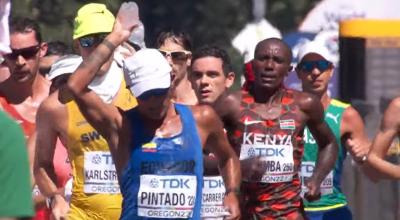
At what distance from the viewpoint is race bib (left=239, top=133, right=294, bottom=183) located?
11.7m

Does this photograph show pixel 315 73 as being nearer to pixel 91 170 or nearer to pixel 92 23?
pixel 92 23

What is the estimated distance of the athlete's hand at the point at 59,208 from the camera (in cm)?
1114

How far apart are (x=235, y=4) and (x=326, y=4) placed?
13.4 m

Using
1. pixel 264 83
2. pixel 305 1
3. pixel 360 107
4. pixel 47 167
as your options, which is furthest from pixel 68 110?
pixel 305 1

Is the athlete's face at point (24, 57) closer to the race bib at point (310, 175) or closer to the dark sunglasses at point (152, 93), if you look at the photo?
the race bib at point (310, 175)

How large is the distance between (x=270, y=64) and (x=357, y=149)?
1.56 metres

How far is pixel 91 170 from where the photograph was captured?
1138cm

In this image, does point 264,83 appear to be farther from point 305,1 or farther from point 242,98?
point 305,1

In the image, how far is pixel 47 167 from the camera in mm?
11664

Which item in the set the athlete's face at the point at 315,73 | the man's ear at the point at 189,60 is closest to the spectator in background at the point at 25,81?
the man's ear at the point at 189,60

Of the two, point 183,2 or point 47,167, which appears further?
point 183,2

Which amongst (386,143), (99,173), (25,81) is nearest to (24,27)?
(25,81)

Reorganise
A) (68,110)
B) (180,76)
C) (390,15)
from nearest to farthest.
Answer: (68,110) → (180,76) → (390,15)

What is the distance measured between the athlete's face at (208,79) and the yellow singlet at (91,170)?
1.54 meters
